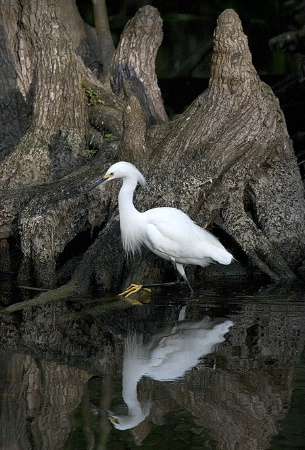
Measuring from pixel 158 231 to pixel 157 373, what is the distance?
284 centimetres

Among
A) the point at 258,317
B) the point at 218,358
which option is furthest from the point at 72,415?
the point at 258,317

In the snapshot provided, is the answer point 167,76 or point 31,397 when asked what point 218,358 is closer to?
point 31,397

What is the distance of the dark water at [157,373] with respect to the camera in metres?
5.87

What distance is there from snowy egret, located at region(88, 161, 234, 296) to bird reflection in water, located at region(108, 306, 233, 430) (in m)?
0.97

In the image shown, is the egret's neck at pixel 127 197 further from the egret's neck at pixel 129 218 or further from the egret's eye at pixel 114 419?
the egret's eye at pixel 114 419

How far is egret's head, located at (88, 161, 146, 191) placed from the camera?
9680mm

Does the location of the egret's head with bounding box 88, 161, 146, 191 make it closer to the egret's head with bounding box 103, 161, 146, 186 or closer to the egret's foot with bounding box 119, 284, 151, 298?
the egret's head with bounding box 103, 161, 146, 186

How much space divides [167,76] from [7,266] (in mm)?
9898

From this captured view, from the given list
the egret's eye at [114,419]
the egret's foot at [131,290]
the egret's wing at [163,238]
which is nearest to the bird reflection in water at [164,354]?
the egret's eye at [114,419]

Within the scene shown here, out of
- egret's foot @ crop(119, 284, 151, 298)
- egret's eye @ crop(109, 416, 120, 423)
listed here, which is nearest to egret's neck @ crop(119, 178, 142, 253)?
egret's foot @ crop(119, 284, 151, 298)

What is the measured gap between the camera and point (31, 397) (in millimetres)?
6453

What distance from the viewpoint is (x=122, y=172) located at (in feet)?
31.8

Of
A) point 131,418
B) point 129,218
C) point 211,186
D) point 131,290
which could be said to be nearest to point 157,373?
point 131,418

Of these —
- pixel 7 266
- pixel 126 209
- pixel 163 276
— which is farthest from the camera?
pixel 7 266
